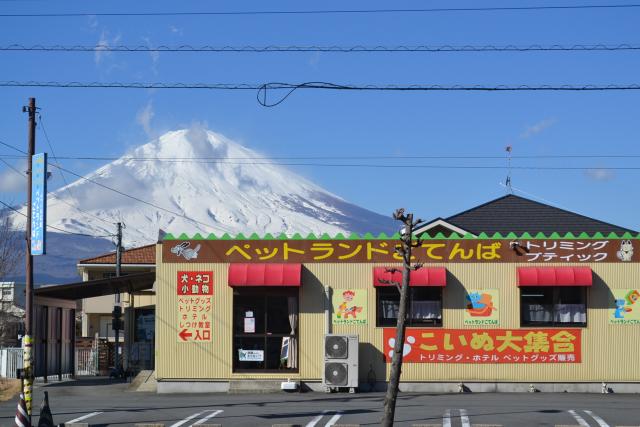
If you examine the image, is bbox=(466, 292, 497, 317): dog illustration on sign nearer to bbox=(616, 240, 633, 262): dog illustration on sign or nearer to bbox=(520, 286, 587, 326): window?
bbox=(520, 286, 587, 326): window

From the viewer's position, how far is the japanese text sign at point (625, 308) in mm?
24938

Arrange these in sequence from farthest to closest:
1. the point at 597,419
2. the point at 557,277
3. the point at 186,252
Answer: the point at 186,252 → the point at 557,277 → the point at 597,419

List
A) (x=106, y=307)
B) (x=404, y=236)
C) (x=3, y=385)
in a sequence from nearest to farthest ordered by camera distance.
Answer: (x=404, y=236), (x=3, y=385), (x=106, y=307)

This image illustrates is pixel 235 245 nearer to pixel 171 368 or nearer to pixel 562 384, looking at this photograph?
pixel 171 368

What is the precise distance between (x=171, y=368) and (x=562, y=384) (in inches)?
406

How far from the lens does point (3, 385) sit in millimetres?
28703

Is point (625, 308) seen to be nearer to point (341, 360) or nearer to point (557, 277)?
point (557, 277)

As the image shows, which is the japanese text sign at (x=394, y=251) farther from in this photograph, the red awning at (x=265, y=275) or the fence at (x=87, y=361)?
the fence at (x=87, y=361)

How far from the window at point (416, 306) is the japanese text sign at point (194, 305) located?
4513 millimetres

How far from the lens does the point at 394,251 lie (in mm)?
25109

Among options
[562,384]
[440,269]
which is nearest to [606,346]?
[562,384]

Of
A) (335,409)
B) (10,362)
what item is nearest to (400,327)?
(335,409)

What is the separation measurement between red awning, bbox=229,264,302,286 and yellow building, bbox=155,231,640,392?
31 millimetres

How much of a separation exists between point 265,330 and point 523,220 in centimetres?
1439
